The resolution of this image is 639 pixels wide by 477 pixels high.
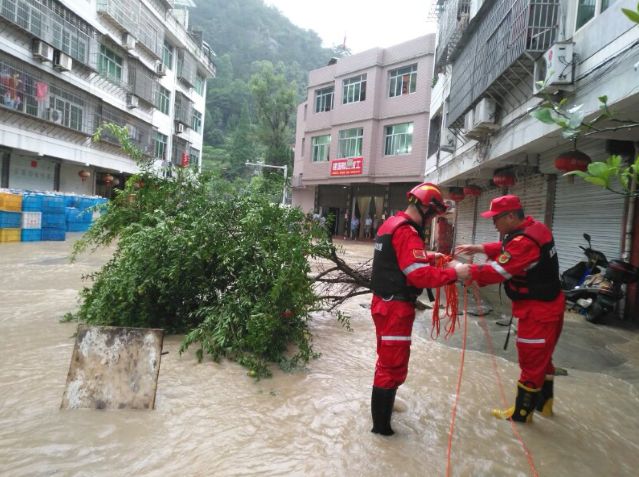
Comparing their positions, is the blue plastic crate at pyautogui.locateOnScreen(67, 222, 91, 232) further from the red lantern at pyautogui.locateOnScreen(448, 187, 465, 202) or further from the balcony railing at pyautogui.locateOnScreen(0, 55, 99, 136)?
the red lantern at pyautogui.locateOnScreen(448, 187, 465, 202)

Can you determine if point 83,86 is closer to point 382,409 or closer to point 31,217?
point 31,217

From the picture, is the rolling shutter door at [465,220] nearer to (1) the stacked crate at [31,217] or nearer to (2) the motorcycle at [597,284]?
(2) the motorcycle at [597,284]

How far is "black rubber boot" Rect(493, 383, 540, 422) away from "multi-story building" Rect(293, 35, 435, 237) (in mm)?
22176

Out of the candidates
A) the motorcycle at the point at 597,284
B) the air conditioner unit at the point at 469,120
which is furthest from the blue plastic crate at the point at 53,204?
the motorcycle at the point at 597,284

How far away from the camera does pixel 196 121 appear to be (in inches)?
1464

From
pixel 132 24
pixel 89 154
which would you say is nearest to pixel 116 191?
pixel 89 154

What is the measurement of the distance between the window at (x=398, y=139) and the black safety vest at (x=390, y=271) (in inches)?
910

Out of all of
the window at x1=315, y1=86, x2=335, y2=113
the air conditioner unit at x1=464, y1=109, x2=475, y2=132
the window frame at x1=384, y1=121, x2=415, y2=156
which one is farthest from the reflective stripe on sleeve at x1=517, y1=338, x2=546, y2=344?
the window at x1=315, y1=86, x2=335, y2=113

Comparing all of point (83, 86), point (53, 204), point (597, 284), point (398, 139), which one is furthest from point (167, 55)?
point (597, 284)

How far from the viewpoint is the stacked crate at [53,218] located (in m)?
Result: 15.4

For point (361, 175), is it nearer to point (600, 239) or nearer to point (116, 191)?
point (600, 239)

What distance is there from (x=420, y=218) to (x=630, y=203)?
576 cm

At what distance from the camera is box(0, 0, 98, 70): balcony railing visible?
15.6 m

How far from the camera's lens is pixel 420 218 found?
3262 millimetres
